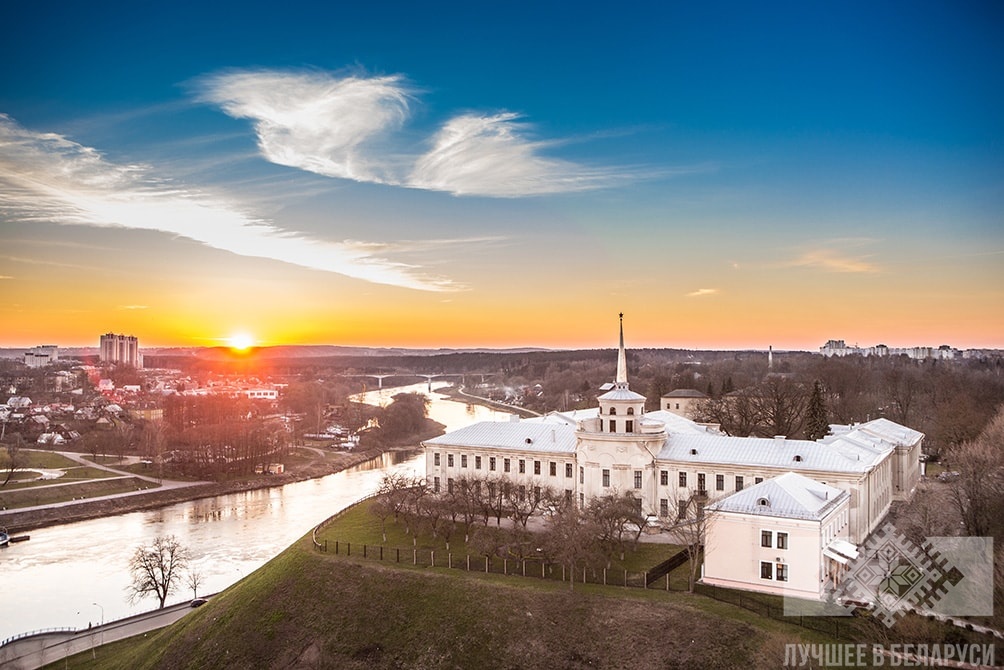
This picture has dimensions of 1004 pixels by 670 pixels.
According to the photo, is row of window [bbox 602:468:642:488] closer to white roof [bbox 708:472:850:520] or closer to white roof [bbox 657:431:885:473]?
white roof [bbox 657:431:885:473]

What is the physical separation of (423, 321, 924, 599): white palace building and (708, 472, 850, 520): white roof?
5 cm

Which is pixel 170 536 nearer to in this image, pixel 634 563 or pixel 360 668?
pixel 360 668

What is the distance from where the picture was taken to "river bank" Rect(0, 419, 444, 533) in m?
52.0

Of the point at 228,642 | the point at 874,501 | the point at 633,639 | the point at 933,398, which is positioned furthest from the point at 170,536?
the point at 933,398

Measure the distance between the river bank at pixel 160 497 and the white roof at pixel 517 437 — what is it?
86.9ft

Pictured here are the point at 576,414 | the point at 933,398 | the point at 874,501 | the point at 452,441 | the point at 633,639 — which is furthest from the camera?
the point at 933,398

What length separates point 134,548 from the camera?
4509 cm

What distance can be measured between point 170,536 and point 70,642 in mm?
15989

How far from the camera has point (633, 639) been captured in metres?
25.2

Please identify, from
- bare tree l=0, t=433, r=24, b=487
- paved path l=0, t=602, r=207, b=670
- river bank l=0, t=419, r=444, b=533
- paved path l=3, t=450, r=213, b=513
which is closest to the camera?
paved path l=0, t=602, r=207, b=670

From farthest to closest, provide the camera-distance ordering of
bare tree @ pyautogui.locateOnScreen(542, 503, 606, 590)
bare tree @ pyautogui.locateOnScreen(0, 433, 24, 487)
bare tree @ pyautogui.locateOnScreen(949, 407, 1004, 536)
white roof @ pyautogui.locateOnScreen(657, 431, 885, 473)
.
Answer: bare tree @ pyautogui.locateOnScreen(0, 433, 24, 487) → white roof @ pyautogui.locateOnScreen(657, 431, 885, 473) → bare tree @ pyautogui.locateOnScreen(949, 407, 1004, 536) → bare tree @ pyautogui.locateOnScreen(542, 503, 606, 590)

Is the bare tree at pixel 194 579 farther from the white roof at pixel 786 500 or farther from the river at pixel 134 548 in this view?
the white roof at pixel 786 500

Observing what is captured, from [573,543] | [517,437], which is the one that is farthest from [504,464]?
[573,543]

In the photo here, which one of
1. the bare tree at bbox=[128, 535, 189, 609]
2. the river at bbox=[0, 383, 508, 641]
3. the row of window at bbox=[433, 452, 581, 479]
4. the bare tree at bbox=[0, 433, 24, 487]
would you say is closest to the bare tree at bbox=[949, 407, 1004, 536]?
the row of window at bbox=[433, 452, 581, 479]
